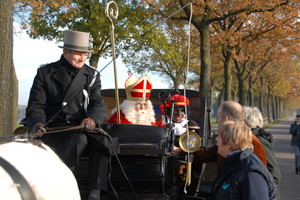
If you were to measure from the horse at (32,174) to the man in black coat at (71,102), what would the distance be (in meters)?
1.26

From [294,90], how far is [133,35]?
49.2 meters

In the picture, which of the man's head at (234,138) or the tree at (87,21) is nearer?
the man's head at (234,138)

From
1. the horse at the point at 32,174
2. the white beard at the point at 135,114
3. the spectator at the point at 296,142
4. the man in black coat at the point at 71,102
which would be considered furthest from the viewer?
the spectator at the point at 296,142

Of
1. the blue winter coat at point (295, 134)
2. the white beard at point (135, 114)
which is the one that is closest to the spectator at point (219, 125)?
the white beard at point (135, 114)

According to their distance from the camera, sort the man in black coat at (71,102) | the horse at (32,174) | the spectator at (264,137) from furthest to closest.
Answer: the spectator at (264,137), the man in black coat at (71,102), the horse at (32,174)

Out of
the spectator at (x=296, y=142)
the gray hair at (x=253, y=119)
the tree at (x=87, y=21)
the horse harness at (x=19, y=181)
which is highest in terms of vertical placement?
the tree at (x=87, y=21)

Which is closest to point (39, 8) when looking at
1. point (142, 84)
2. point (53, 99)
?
point (142, 84)

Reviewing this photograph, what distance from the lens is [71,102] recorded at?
12.7ft

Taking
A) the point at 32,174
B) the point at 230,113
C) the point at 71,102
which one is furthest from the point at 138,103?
the point at 32,174

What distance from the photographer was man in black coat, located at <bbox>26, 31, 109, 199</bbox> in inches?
142

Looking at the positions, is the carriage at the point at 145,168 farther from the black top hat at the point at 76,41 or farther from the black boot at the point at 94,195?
the black top hat at the point at 76,41

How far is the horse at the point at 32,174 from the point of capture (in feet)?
6.20

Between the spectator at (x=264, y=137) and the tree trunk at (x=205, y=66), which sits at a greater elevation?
the tree trunk at (x=205, y=66)

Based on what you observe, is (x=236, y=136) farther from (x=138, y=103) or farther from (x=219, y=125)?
(x=138, y=103)
